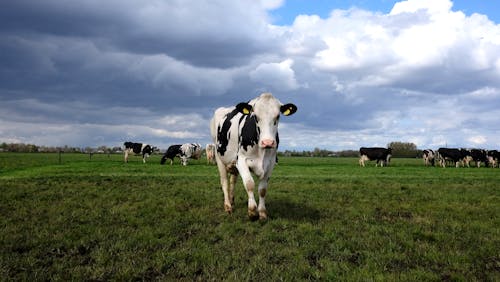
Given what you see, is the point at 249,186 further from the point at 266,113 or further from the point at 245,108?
the point at 245,108

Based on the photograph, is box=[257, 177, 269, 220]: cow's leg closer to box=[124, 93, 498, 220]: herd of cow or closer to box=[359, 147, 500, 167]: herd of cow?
box=[124, 93, 498, 220]: herd of cow

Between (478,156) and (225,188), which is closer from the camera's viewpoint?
(225,188)

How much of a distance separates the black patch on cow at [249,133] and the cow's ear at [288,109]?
2.33ft

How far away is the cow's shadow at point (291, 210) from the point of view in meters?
9.13

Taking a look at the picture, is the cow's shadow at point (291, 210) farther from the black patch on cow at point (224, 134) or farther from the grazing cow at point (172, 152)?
the grazing cow at point (172, 152)

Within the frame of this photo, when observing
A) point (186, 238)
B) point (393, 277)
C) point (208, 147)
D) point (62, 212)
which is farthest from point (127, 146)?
point (393, 277)

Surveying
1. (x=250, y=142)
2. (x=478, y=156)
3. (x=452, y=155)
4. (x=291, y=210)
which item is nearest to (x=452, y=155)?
(x=452, y=155)

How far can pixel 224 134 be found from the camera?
33.9 ft

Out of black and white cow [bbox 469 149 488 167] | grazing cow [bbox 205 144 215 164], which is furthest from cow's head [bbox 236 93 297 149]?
black and white cow [bbox 469 149 488 167]

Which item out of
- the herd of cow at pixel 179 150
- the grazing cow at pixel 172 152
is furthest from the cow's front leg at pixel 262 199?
the grazing cow at pixel 172 152

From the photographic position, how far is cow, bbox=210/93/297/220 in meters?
8.44

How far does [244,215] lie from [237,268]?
4.28 meters

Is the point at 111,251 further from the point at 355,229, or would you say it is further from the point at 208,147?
the point at 208,147

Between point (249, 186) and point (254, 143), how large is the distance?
97cm
